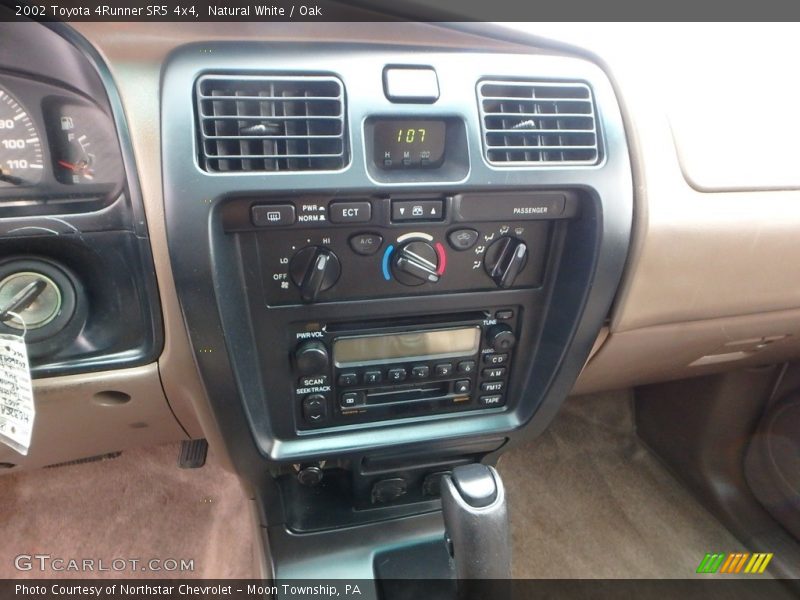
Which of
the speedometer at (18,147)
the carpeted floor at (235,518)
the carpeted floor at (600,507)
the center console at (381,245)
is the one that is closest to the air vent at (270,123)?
the center console at (381,245)

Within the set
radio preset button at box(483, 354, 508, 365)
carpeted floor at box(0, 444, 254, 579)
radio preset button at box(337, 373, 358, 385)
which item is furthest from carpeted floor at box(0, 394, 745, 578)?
radio preset button at box(483, 354, 508, 365)

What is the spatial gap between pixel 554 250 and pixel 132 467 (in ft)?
4.33

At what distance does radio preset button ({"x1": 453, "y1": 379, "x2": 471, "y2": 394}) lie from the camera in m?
0.98

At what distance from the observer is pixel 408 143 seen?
753 mm

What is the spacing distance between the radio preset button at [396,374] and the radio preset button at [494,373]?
146mm

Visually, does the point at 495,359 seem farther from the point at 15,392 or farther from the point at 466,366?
the point at 15,392

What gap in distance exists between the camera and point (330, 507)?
1136 millimetres

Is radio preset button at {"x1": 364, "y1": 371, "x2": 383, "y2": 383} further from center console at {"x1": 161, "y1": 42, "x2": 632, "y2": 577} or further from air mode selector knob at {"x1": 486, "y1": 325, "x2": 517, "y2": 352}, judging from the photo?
air mode selector knob at {"x1": 486, "y1": 325, "x2": 517, "y2": 352}

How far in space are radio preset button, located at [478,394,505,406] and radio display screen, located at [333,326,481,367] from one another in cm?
11

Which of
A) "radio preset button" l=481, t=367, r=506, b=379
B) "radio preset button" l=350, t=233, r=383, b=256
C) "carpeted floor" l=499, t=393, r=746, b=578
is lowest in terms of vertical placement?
"carpeted floor" l=499, t=393, r=746, b=578

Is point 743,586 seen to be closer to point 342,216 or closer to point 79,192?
point 342,216

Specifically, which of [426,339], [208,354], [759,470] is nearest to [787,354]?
[759,470]

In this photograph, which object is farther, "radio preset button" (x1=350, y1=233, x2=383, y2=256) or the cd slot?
the cd slot

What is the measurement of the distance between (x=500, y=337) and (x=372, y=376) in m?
0.21
